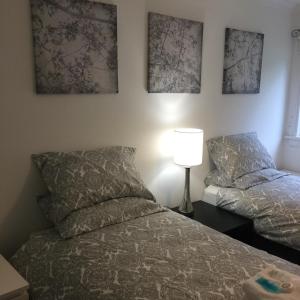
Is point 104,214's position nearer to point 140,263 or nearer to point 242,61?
point 140,263

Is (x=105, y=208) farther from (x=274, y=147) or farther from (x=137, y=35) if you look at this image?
(x=274, y=147)

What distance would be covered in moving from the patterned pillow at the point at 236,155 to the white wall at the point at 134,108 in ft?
0.38

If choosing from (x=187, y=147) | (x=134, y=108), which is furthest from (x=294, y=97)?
(x=134, y=108)

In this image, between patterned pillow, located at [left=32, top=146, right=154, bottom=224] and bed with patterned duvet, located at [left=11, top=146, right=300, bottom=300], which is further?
patterned pillow, located at [left=32, top=146, right=154, bottom=224]

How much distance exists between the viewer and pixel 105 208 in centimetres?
198

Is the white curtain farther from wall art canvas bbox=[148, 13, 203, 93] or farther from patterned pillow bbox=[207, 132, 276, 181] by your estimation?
wall art canvas bbox=[148, 13, 203, 93]

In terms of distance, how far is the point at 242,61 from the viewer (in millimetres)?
3168

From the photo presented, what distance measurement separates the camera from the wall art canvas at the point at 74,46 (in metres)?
1.96

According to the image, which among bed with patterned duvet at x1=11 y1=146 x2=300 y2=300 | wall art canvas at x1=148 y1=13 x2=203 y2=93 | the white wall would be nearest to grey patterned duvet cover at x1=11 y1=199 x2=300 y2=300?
bed with patterned duvet at x1=11 y1=146 x2=300 y2=300

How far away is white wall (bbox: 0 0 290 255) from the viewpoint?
75.8 inches

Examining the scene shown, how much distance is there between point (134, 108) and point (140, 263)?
1244 millimetres

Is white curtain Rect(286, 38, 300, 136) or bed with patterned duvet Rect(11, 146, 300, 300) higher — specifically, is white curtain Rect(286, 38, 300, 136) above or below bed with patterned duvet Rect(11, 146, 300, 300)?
above

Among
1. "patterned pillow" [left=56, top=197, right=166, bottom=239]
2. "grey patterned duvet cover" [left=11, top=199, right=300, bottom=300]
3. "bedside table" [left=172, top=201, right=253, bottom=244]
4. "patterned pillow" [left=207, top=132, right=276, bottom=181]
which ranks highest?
"patterned pillow" [left=207, top=132, right=276, bottom=181]

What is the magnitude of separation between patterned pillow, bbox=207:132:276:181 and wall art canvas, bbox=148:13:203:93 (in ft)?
1.80
